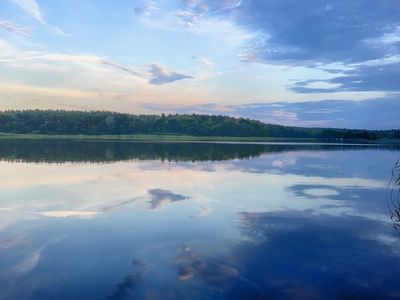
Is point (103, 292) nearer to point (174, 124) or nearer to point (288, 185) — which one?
point (288, 185)

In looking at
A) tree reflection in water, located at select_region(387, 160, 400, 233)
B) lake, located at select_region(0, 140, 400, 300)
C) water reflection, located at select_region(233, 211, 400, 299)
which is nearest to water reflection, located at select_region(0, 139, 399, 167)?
tree reflection in water, located at select_region(387, 160, 400, 233)

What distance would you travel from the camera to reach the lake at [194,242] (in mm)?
7484

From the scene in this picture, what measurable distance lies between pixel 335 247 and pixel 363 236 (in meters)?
1.55

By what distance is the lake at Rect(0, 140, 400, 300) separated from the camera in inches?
295

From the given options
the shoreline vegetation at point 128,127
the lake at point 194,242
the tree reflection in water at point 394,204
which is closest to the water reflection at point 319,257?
the lake at point 194,242

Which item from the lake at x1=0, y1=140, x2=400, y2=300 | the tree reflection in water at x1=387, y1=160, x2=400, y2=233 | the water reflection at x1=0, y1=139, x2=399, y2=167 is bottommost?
the water reflection at x1=0, y1=139, x2=399, y2=167

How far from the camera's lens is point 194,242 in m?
10.2

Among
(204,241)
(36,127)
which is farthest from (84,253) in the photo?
(36,127)

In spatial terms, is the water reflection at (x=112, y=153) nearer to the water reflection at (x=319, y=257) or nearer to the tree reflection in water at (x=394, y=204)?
the tree reflection in water at (x=394, y=204)

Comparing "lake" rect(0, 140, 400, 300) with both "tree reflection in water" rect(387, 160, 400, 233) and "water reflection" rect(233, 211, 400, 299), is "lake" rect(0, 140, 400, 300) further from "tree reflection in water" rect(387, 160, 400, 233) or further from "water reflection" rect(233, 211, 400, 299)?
"tree reflection in water" rect(387, 160, 400, 233)

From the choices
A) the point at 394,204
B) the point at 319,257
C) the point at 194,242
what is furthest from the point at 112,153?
the point at 319,257

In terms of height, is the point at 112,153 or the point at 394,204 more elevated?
the point at 394,204

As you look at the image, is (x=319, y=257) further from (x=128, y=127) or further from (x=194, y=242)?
(x=128, y=127)

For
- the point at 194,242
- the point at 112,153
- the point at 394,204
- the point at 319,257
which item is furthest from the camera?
the point at 112,153
